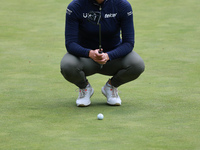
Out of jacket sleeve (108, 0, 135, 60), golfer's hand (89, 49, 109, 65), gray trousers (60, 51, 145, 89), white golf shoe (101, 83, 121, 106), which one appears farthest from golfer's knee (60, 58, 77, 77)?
white golf shoe (101, 83, 121, 106)

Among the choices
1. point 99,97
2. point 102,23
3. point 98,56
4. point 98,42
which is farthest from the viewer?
point 99,97

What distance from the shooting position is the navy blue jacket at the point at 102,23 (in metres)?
4.64

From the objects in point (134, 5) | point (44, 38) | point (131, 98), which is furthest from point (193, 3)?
point (131, 98)

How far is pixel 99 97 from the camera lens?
5219mm

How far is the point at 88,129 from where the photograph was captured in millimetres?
4023

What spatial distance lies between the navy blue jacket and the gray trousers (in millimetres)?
79

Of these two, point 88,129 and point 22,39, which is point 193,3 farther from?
point 88,129

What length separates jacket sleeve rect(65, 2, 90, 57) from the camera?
4633 millimetres

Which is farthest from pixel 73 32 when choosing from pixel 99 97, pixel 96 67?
pixel 99 97

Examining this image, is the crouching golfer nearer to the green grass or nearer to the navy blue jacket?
the navy blue jacket

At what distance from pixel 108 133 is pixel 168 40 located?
4.45 m

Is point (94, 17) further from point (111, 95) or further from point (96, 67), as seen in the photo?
point (111, 95)

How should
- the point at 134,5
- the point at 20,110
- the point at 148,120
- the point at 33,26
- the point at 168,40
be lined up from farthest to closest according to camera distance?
1. the point at 134,5
2. the point at 33,26
3. the point at 168,40
4. the point at 20,110
5. the point at 148,120

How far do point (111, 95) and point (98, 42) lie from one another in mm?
531
